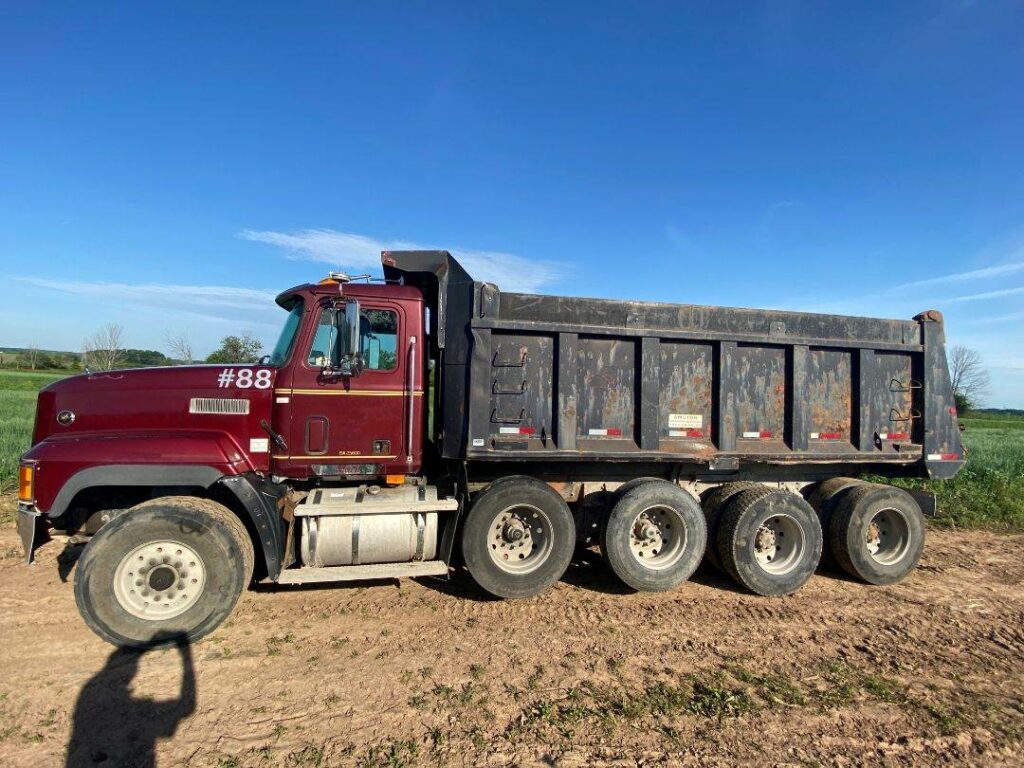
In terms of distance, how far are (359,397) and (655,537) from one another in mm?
3191

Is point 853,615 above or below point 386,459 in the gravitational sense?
below

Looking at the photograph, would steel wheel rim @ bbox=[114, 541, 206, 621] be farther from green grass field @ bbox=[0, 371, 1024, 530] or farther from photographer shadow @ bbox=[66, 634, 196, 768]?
green grass field @ bbox=[0, 371, 1024, 530]

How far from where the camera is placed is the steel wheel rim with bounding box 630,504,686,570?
5449 mm

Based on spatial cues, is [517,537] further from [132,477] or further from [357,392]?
[132,477]

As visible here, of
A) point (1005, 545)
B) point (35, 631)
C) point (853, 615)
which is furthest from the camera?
point (1005, 545)

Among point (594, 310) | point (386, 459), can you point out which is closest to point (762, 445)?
point (594, 310)

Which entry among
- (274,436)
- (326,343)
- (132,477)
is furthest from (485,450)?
(132,477)

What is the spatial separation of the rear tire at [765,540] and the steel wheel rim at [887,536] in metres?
0.82

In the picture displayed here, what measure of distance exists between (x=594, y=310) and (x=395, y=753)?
12.7ft

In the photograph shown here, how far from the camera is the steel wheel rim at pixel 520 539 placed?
5.25 metres

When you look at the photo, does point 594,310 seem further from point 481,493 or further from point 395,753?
point 395,753

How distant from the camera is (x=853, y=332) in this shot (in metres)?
5.96

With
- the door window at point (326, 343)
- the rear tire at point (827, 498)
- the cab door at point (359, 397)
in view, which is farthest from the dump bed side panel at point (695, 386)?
the door window at point (326, 343)

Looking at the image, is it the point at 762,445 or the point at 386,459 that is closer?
A: the point at 386,459
